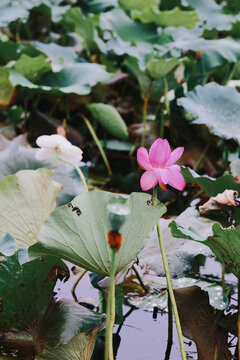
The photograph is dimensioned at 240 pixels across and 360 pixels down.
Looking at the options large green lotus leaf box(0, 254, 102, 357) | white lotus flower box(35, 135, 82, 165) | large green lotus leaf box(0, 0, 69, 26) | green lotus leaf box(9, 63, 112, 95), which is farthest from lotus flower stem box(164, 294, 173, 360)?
large green lotus leaf box(0, 0, 69, 26)

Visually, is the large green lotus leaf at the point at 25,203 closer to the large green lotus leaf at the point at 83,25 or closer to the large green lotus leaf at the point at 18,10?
the large green lotus leaf at the point at 83,25

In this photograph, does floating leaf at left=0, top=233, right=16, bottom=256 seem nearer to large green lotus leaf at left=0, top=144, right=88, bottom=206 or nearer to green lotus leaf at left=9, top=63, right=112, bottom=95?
large green lotus leaf at left=0, top=144, right=88, bottom=206

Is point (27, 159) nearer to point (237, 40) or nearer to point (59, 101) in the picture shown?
point (59, 101)

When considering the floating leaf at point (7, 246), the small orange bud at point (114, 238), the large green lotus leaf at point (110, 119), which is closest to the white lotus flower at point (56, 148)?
the floating leaf at point (7, 246)

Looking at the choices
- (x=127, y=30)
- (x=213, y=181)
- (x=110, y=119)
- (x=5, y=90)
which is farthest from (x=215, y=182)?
(x=127, y=30)

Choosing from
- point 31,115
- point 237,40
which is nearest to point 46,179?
point 31,115

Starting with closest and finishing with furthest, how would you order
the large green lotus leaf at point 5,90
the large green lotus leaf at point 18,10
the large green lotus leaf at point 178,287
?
the large green lotus leaf at point 178,287, the large green lotus leaf at point 5,90, the large green lotus leaf at point 18,10

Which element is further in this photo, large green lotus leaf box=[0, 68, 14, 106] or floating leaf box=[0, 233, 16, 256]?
large green lotus leaf box=[0, 68, 14, 106]

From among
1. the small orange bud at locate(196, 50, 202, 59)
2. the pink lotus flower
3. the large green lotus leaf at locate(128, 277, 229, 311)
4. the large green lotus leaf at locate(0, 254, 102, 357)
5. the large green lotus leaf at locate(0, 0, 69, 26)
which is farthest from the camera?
the large green lotus leaf at locate(0, 0, 69, 26)
